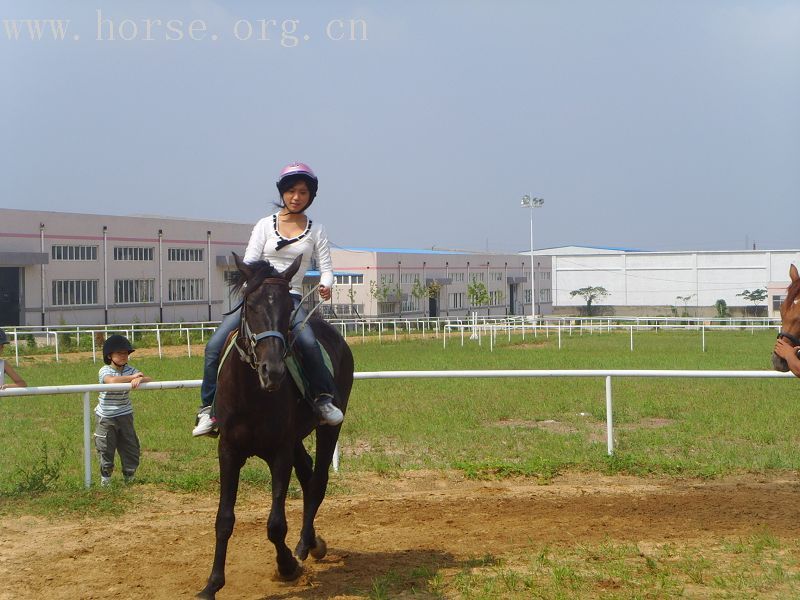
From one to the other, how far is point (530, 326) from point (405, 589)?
3633 cm

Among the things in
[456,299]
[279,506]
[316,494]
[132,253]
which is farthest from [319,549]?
[456,299]

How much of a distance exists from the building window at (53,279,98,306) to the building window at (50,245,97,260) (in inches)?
48.7

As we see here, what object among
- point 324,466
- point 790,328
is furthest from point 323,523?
point 790,328

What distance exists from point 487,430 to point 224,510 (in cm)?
750

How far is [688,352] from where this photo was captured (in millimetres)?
31188

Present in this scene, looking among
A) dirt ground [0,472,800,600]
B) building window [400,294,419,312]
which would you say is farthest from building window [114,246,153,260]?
dirt ground [0,472,800,600]

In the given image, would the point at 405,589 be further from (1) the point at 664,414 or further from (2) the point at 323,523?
(1) the point at 664,414

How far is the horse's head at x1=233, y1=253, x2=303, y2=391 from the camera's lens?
5.39 metres

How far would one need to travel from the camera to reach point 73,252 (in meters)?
47.7

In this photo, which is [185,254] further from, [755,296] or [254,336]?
[254,336]

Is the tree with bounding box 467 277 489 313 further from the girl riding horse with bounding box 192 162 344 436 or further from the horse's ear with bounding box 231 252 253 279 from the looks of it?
the horse's ear with bounding box 231 252 253 279

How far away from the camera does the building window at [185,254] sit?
53750mm

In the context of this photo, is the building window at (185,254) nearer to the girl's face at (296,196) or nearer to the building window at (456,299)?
the building window at (456,299)

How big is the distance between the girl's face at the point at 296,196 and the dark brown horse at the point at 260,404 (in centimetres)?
80
